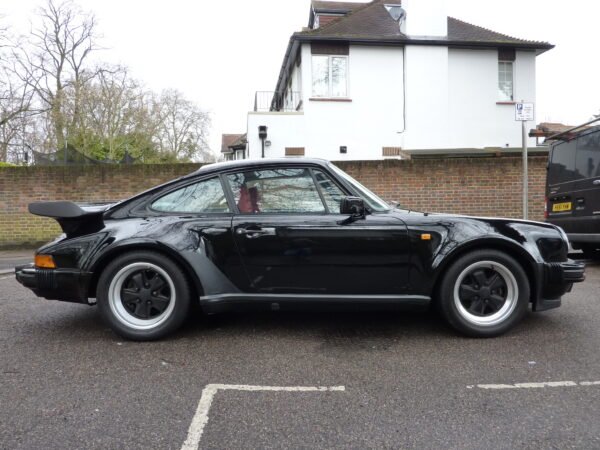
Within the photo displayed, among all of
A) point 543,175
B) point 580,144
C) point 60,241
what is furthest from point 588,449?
point 543,175

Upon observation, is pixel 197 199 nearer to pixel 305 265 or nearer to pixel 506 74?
pixel 305 265

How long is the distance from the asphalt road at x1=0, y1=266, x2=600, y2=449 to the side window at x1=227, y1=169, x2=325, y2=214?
102 centimetres

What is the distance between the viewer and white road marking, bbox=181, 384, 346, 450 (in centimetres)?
205

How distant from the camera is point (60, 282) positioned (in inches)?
132

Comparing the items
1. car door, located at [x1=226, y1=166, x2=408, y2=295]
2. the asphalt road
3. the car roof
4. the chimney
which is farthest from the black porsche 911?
the chimney

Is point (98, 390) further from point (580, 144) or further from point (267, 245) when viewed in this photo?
point (580, 144)

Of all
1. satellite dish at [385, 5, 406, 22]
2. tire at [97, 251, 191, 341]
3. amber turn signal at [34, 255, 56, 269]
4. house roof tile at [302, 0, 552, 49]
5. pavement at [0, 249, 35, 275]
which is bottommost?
pavement at [0, 249, 35, 275]

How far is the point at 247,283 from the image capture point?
335 cm

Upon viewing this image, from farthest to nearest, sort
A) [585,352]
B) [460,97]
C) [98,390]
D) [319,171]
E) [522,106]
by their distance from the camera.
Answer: [460,97] → [522,106] → [319,171] → [585,352] → [98,390]

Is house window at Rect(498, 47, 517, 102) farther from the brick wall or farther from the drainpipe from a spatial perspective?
the drainpipe

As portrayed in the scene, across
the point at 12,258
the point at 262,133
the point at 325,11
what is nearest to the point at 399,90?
the point at 262,133

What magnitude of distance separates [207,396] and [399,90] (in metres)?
15.7

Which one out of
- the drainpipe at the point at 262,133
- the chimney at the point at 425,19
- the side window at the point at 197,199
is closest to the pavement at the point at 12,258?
the side window at the point at 197,199

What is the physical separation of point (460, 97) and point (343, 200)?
15421 millimetres
